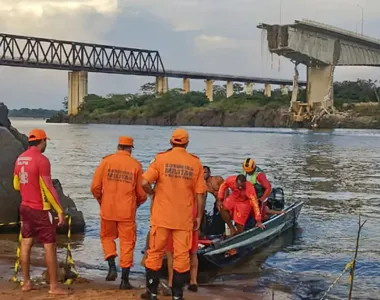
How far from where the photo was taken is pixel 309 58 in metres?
87.3

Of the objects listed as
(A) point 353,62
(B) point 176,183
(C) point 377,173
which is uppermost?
(A) point 353,62

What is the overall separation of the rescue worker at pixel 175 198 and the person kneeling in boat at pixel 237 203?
362cm

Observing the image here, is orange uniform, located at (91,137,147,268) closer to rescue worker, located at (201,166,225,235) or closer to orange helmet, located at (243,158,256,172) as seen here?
rescue worker, located at (201,166,225,235)

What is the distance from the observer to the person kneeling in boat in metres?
11.0

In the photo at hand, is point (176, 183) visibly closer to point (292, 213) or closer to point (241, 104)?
point (292, 213)

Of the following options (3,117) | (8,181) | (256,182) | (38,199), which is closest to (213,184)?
(256,182)

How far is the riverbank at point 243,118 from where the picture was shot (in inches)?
3907

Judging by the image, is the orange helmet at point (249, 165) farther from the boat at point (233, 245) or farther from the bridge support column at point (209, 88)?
the bridge support column at point (209, 88)

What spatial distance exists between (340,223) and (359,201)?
→ 479 centimetres

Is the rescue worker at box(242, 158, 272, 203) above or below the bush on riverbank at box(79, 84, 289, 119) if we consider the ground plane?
below

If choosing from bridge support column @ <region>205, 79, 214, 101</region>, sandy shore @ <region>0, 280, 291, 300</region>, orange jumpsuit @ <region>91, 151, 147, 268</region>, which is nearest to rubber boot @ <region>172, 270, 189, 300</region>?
sandy shore @ <region>0, 280, 291, 300</region>

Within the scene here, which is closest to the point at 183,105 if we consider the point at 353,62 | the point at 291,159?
the point at 353,62

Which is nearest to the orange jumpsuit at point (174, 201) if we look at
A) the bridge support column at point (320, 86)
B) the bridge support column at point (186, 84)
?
the bridge support column at point (320, 86)

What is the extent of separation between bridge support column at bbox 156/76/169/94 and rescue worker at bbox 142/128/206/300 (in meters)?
138
